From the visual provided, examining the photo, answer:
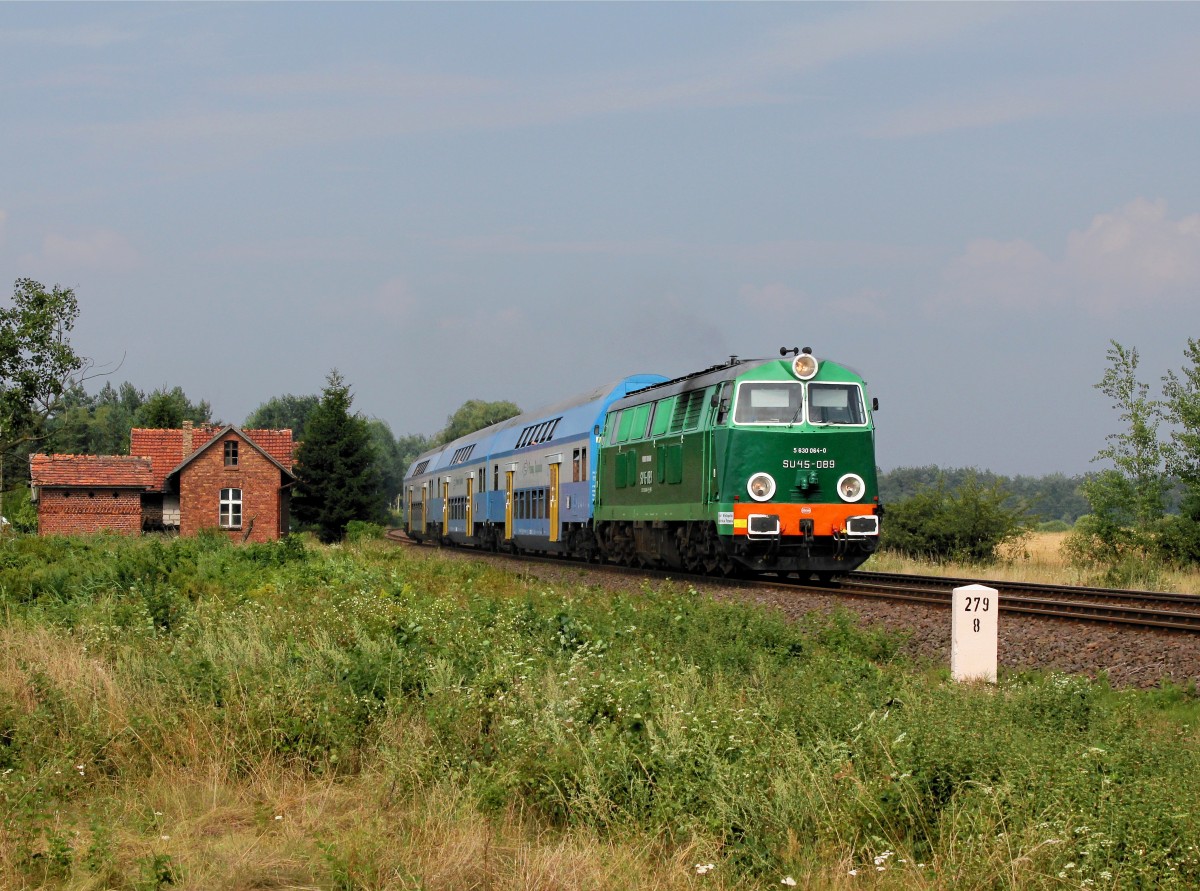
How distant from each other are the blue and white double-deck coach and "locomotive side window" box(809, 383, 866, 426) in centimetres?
801

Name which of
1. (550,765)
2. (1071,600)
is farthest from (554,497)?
(550,765)

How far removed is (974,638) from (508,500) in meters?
28.1

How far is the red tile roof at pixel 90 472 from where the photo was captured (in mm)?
53688

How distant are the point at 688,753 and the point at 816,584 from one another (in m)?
14.9

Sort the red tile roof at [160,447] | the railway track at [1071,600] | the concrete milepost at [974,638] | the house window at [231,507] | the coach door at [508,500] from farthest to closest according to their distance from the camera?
the red tile roof at [160,447]
the house window at [231,507]
the coach door at [508,500]
the railway track at [1071,600]
the concrete milepost at [974,638]

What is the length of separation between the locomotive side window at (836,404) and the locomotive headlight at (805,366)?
191 mm

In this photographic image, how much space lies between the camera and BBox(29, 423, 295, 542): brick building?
177 feet

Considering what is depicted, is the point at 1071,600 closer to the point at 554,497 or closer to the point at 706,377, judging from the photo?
the point at 706,377

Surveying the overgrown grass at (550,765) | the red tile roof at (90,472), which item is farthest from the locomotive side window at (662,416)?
the red tile roof at (90,472)

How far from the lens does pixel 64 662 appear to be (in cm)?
1081

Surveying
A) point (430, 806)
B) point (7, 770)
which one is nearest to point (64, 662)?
point (7, 770)

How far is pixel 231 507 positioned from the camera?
183 feet

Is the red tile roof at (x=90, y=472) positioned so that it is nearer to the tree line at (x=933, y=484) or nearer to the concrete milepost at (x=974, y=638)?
the tree line at (x=933, y=484)

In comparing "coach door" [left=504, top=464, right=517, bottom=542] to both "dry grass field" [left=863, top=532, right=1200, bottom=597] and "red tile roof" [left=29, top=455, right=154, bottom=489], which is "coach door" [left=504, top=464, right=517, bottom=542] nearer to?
"dry grass field" [left=863, top=532, right=1200, bottom=597]
